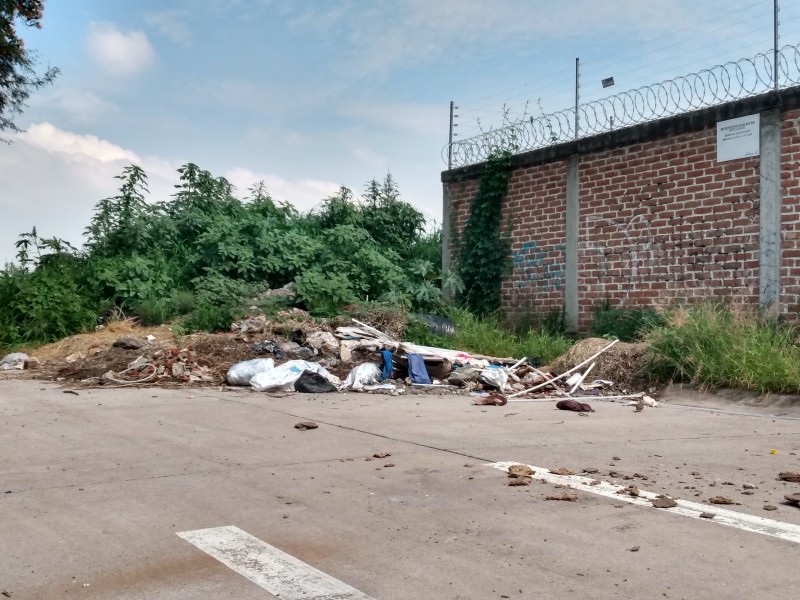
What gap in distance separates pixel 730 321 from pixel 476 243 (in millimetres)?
5947

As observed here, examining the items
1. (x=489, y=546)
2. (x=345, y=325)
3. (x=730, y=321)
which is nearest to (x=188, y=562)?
(x=489, y=546)

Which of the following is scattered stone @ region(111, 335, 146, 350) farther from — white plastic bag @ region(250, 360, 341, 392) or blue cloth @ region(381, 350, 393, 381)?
blue cloth @ region(381, 350, 393, 381)

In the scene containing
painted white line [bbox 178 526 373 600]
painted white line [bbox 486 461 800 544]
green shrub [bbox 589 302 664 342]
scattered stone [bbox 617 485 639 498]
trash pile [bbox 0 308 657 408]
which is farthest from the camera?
green shrub [bbox 589 302 664 342]

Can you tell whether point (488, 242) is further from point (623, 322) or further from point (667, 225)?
point (667, 225)

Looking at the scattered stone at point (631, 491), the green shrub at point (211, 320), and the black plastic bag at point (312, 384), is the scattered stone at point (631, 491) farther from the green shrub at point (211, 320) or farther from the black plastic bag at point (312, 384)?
the green shrub at point (211, 320)

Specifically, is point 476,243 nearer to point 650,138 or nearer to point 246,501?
point 650,138

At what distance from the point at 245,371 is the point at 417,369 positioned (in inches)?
91.0

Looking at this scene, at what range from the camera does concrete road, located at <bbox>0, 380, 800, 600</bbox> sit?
314cm

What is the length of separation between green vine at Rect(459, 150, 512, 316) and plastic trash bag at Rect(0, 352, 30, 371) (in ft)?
25.8

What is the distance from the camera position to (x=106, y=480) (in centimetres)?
484

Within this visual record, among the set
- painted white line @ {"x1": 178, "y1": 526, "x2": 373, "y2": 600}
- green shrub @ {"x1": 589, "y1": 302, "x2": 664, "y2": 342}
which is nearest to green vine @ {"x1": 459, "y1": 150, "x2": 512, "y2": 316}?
green shrub @ {"x1": 589, "y1": 302, "x2": 664, "y2": 342}

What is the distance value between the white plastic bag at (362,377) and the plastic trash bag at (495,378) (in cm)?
142

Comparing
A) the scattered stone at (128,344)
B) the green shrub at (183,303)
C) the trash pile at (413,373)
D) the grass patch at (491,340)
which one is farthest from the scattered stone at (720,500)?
the green shrub at (183,303)

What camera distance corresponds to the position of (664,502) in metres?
4.24
